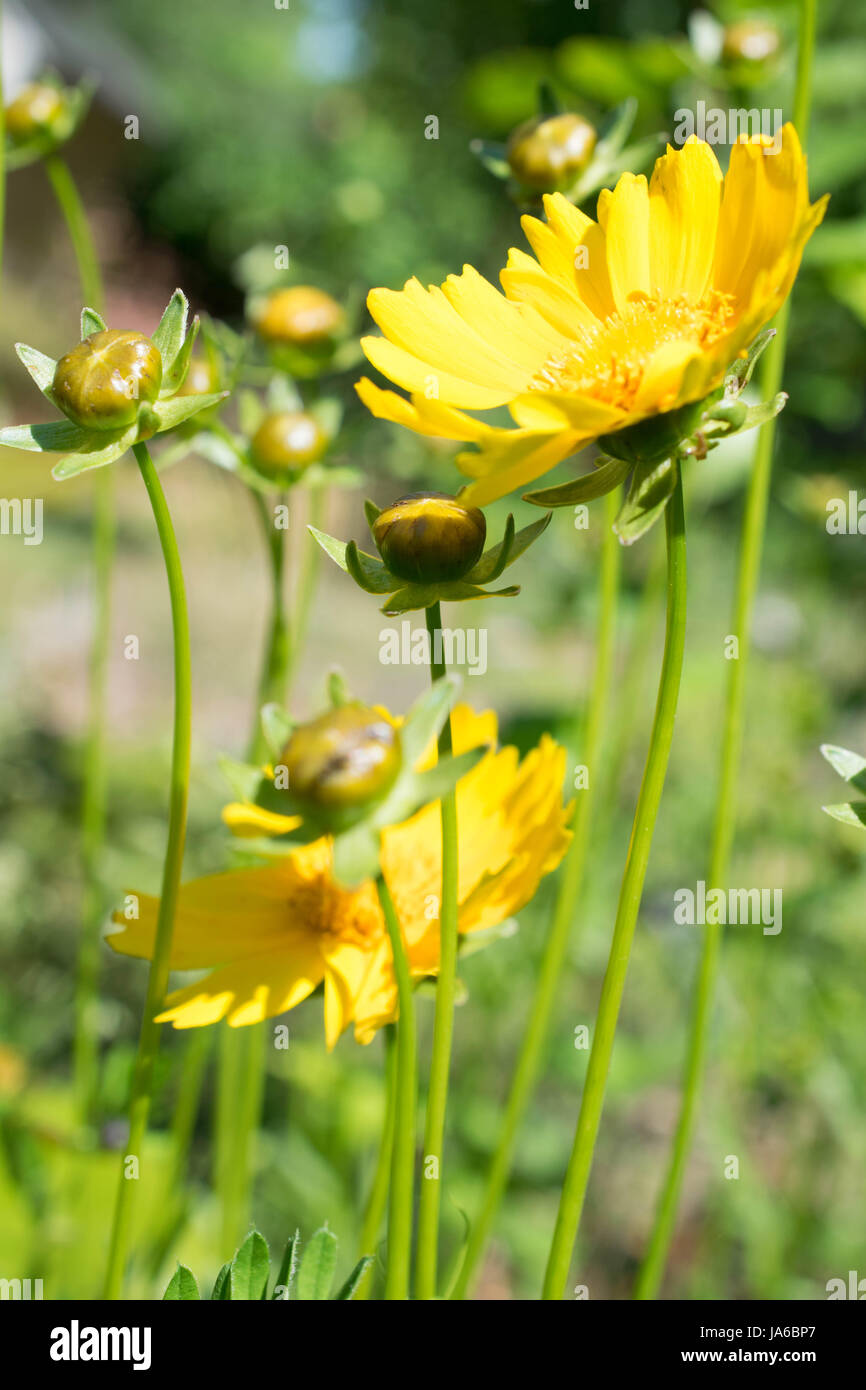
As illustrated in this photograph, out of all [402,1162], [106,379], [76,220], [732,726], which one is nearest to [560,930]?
[732,726]

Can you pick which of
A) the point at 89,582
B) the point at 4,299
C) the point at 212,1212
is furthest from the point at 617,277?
Result: the point at 4,299

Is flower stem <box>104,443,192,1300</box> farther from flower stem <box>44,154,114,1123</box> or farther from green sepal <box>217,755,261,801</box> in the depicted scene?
flower stem <box>44,154,114,1123</box>

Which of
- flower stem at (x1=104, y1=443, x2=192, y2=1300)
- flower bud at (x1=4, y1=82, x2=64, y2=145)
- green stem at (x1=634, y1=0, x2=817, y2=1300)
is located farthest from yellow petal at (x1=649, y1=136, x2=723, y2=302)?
flower bud at (x1=4, y1=82, x2=64, y2=145)

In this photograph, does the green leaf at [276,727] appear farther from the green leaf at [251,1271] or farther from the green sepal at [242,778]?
the green leaf at [251,1271]

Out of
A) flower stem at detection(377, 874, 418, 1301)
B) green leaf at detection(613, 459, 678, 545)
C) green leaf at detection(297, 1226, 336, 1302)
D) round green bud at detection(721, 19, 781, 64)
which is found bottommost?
green leaf at detection(297, 1226, 336, 1302)

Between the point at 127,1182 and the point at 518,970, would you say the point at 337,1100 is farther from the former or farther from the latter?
the point at 127,1182

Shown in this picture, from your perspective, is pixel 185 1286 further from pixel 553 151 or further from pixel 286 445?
pixel 553 151
